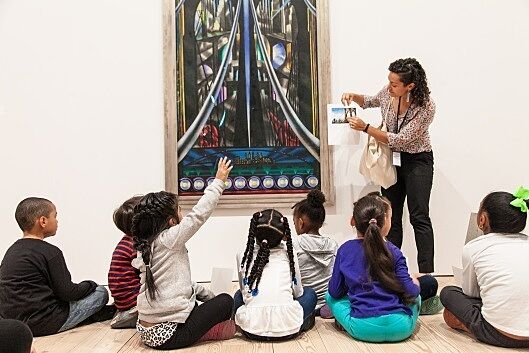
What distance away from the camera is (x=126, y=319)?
294 centimetres

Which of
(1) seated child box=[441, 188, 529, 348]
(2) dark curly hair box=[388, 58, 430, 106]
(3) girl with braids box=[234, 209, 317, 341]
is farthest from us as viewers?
(2) dark curly hair box=[388, 58, 430, 106]

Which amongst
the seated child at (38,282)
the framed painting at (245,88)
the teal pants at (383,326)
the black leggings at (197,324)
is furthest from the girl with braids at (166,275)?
the framed painting at (245,88)

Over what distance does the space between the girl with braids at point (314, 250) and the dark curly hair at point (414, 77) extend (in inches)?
34.4

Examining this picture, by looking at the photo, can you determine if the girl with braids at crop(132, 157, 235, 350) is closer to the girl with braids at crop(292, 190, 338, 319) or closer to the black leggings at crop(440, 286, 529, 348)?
the girl with braids at crop(292, 190, 338, 319)

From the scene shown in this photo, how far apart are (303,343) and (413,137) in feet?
4.81

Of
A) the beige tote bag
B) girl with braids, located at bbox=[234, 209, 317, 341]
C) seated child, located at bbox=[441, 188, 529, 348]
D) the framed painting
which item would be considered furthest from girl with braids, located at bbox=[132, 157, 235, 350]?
the framed painting

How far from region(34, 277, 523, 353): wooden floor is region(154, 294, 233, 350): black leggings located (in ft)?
0.15

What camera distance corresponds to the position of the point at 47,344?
269 centimetres

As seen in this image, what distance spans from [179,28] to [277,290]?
2189 mm

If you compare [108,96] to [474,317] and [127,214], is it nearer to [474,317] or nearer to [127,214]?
[127,214]

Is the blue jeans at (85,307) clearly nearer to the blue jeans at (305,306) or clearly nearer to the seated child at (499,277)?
the blue jeans at (305,306)

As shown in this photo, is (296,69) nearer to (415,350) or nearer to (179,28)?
(179,28)

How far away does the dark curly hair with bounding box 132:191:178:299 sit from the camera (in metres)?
2.53

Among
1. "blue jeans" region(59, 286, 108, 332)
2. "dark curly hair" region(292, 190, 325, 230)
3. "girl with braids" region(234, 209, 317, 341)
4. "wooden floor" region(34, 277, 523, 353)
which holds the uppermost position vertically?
"dark curly hair" region(292, 190, 325, 230)
